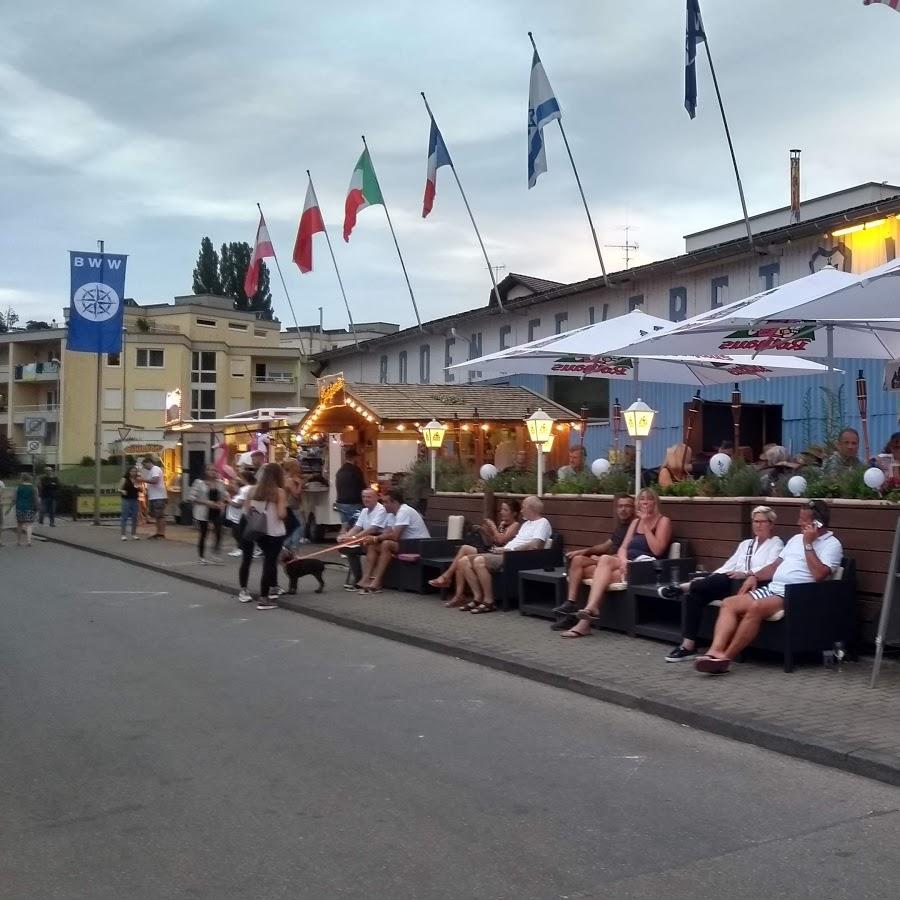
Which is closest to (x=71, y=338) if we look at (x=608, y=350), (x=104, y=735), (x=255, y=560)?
(x=255, y=560)

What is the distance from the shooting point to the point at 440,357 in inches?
1357

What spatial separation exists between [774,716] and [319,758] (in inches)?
118

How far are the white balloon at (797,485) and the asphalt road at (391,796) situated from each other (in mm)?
3096

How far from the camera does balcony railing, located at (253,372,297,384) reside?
253 ft

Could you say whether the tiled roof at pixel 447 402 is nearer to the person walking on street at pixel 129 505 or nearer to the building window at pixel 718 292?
the building window at pixel 718 292

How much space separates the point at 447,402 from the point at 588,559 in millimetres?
11275

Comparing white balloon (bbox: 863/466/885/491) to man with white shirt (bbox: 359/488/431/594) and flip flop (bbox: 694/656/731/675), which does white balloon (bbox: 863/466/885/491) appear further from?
man with white shirt (bbox: 359/488/431/594)

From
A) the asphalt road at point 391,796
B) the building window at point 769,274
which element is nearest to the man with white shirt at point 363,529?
the asphalt road at point 391,796

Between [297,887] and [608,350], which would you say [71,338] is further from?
[297,887]

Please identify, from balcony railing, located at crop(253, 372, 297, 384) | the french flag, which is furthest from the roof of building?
balcony railing, located at crop(253, 372, 297, 384)

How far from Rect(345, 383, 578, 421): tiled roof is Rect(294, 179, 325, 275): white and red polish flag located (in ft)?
24.8

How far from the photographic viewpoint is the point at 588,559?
11398 millimetres

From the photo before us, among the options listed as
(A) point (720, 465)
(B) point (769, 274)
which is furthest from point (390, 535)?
(B) point (769, 274)

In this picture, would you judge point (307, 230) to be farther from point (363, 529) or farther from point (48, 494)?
point (363, 529)
